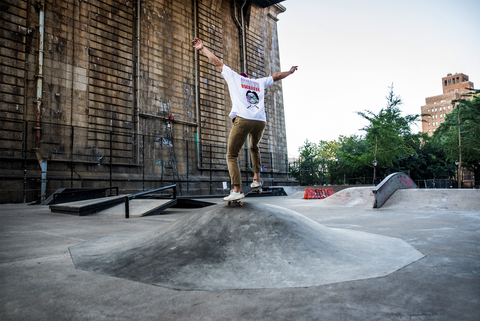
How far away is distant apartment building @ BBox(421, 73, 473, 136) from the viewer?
12615cm

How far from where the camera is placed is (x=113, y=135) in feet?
54.7

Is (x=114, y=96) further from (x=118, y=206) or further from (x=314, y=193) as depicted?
(x=314, y=193)

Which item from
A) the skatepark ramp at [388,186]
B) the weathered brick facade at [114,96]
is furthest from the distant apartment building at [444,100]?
the skatepark ramp at [388,186]

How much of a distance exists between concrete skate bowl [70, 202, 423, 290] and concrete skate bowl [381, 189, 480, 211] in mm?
6226

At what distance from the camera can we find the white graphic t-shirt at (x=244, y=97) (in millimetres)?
4219

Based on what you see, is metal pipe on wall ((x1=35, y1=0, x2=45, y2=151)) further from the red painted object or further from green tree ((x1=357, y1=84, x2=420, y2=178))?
green tree ((x1=357, y1=84, x2=420, y2=178))

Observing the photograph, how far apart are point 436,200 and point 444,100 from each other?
14829 cm

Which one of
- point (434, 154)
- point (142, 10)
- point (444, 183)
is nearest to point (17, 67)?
point (142, 10)

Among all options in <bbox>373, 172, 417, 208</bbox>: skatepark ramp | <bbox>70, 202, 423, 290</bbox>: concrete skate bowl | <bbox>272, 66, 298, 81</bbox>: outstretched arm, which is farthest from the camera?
<bbox>373, 172, 417, 208</bbox>: skatepark ramp

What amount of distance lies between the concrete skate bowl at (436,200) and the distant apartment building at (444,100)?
441 ft

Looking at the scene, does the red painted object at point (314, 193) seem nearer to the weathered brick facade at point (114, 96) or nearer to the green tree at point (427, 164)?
the weathered brick facade at point (114, 96)

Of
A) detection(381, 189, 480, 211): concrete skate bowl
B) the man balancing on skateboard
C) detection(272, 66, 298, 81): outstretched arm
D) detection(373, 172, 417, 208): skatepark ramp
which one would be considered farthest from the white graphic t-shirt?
detection(381, 189, 480, 211): concrete skate bowl

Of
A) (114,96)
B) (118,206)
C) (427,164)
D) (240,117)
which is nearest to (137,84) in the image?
(114,96)

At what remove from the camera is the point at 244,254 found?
2.68 meters
